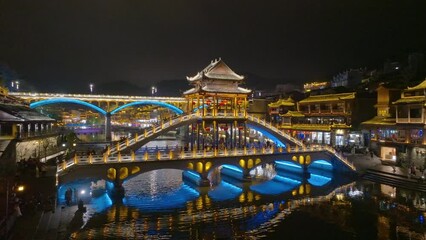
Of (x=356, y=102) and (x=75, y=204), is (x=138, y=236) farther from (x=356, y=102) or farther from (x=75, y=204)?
(x=356, y=102)

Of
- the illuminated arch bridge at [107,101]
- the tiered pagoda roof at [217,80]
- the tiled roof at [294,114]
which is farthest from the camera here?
the illuminated arch bridge at [107,101]

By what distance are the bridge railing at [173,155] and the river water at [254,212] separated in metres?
3.72

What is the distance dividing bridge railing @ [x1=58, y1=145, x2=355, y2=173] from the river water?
3.72 metres

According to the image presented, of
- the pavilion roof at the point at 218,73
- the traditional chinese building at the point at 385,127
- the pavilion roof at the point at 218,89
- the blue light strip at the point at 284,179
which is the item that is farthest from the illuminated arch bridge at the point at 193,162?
the pavilion roof at the point at 218,73

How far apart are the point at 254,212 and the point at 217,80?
1890cm

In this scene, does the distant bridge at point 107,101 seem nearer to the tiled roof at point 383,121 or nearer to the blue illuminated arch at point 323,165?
the blue illuminated arch at point 323,165

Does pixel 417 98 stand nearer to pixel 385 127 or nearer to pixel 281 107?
pixel 385 127

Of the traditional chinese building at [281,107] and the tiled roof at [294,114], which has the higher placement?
the traditional chinese building at [281,107]

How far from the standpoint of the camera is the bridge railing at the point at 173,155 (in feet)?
95.1

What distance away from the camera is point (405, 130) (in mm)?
41031

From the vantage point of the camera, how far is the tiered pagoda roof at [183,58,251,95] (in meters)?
40.8

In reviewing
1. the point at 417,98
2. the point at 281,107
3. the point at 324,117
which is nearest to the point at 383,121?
the point at 417,98

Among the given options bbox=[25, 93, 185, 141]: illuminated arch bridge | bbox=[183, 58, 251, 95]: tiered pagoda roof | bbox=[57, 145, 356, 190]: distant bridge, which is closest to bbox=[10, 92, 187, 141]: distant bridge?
bbox=[25, 93, 185, 141]: illuminated arch bridge

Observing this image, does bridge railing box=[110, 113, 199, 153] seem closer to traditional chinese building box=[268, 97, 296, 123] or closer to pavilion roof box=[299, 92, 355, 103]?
pavilion roof box=[299, 92, 355, 103]
